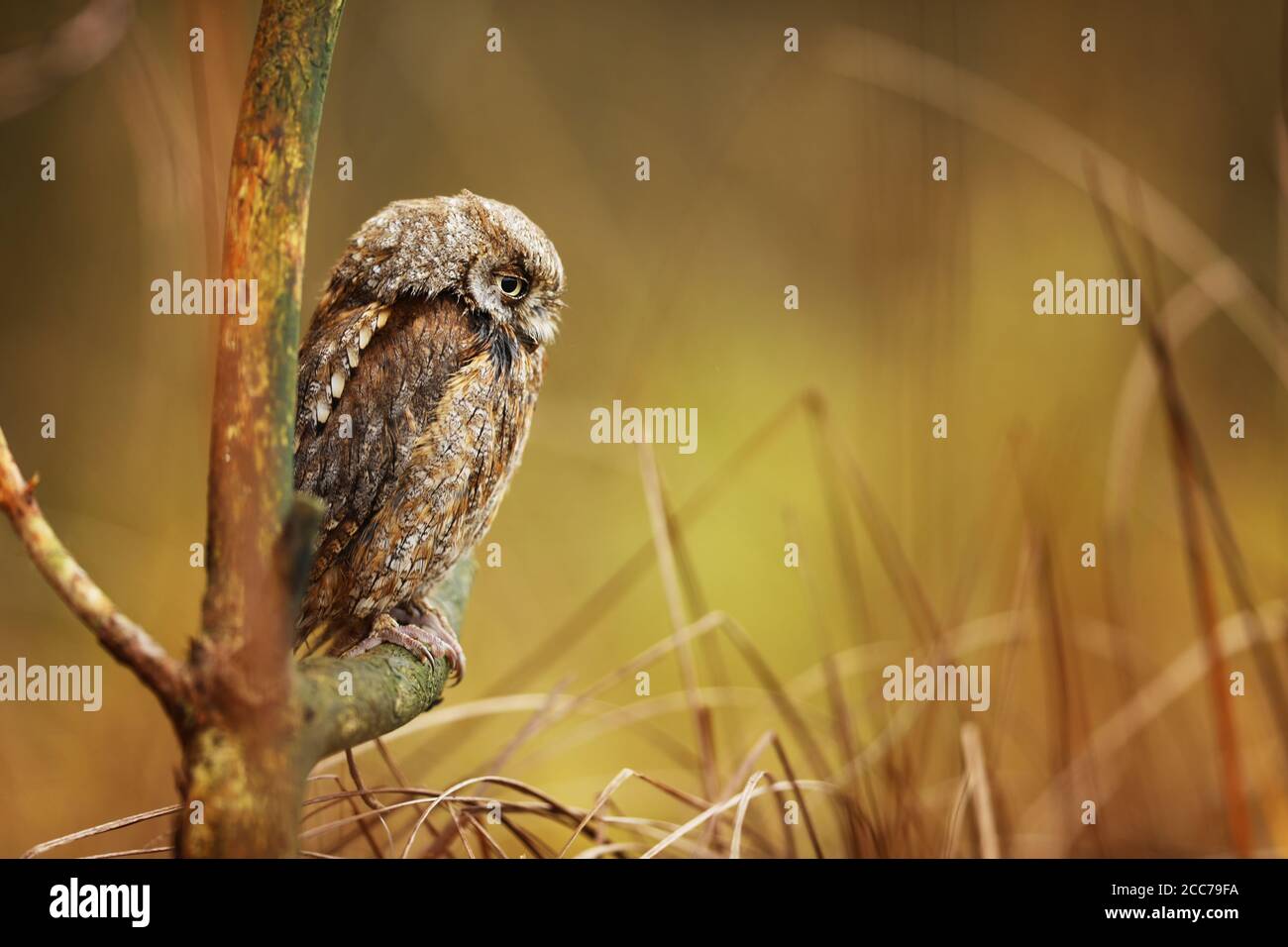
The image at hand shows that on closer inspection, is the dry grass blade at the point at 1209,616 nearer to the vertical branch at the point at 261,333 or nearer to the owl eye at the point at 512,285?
the owl eye at the point at 512,285

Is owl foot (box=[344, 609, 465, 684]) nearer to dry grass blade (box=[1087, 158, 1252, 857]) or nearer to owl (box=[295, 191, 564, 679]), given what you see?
owl (box=[295, 191, 564, 679])

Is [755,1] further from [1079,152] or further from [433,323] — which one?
[433,323]

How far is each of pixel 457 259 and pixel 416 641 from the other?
68 centimetres

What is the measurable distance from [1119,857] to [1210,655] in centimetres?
46

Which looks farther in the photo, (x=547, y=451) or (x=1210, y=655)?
(x=547, y=451)

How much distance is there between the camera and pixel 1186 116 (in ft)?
6.61

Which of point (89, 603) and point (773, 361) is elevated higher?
point (773, 361)

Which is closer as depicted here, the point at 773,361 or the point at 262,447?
the point at 262,447

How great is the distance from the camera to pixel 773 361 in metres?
2.20

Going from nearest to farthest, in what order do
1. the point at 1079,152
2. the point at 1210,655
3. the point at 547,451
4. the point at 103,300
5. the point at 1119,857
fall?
the point at 1210,655
the point at 1119,857
the point at 103,300
the point at 1079,152
the point at 547,451

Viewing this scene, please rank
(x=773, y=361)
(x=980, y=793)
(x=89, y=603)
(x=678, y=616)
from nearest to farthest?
(x=89, y=603) < (x=980, y=793) < (x=678, y=616) < (x=773, y=361)

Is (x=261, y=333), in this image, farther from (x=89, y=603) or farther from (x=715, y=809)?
(x=715, y=809)

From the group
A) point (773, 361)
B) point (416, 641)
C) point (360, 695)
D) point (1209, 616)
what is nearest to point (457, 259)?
point (416, 641)
